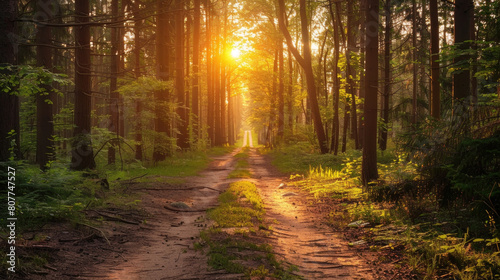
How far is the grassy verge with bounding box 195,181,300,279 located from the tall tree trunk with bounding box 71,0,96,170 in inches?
189

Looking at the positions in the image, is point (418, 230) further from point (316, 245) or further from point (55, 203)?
point (55, 203)

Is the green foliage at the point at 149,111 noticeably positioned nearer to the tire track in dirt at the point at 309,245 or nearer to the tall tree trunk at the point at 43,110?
the tall tree trunk at the point at 43,110

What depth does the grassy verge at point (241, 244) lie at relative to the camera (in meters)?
5.34

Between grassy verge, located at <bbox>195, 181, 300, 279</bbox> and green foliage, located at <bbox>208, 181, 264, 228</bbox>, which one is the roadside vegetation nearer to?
green foliage, located at <bbox>208, 181, 264, 228</bbox>

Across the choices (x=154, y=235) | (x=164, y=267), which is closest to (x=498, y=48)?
(x=164, y=267)

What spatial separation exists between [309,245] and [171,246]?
2687 millimetres

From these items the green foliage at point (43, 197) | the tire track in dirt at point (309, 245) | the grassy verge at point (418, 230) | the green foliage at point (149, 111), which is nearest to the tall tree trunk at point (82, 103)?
the green foliage at point (43, 197)

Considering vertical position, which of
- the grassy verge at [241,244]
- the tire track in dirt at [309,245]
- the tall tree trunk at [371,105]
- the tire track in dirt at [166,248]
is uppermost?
the tall tree trunk at [371,105]

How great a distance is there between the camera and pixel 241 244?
6477 mm

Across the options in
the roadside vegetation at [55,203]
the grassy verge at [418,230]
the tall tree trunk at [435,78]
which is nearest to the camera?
the grassy verge at [418,230]

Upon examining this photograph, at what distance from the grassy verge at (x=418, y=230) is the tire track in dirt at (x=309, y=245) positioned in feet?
1.53

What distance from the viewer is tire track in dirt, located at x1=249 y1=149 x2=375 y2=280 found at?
568cm

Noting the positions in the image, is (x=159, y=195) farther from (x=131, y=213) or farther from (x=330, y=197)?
(x=330, y=197)

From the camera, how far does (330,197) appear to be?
11.8 meters
